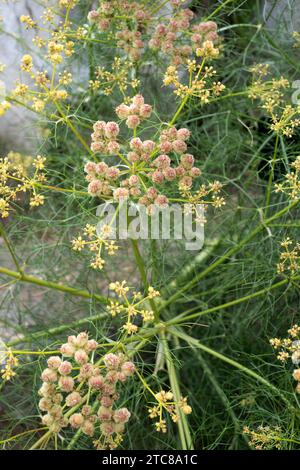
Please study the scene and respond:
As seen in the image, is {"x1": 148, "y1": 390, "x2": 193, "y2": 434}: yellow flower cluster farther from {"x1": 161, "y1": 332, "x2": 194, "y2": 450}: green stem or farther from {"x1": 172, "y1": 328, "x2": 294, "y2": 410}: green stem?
{"x1": 172, "y1": 328, "x2": 294, "y2": 410}: green stem

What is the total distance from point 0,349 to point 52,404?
0.84 feet

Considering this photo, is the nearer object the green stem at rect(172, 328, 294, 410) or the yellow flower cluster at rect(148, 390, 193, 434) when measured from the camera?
the yellow flower cluster at rect(148, 390, 193, 434)

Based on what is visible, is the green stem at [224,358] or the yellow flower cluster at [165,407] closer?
the yellow flower cluster at [165,407]

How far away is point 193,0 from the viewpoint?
2645mm

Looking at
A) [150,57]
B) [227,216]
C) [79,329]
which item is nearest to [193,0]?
[150,57]

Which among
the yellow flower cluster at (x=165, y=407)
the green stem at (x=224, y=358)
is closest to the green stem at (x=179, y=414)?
the green stem at (x=224, y=358)

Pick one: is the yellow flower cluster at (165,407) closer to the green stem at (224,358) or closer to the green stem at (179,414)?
the green stem at (179,414)

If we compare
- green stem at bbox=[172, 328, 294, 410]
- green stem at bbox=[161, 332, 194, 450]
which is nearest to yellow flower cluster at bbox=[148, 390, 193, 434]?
green stem at bbox=[161, 332, 194, 450]

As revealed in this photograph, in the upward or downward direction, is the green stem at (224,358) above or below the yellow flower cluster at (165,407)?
below

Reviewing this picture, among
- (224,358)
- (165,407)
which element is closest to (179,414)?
(224,358)

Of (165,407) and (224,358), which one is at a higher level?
(165,407)

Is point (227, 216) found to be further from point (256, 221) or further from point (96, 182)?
point (96, 182)

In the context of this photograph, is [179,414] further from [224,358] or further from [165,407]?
[165,407]

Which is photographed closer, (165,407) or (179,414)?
(165,407)
